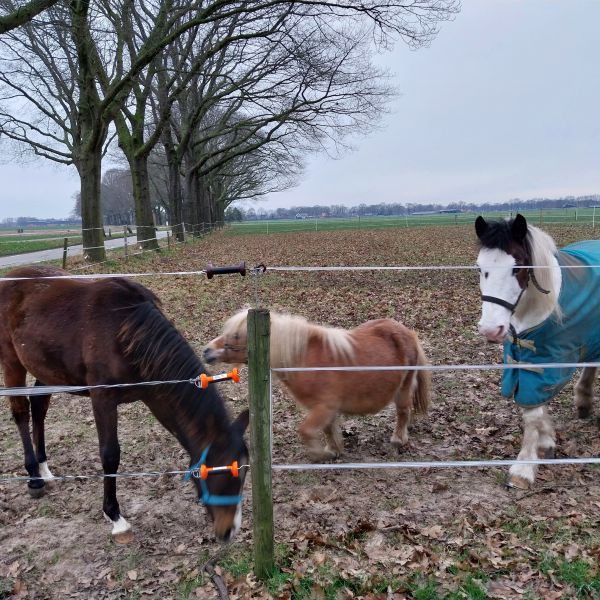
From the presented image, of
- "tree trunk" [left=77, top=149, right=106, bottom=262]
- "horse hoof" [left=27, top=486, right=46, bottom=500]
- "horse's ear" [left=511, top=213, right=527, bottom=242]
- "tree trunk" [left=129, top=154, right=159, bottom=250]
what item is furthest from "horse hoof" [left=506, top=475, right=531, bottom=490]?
"tree trunk" [left=129, top=154, right=159, bottom=250]

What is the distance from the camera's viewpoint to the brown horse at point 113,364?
315 centimetres

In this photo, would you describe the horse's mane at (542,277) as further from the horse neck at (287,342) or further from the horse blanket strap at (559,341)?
the horse neck at (287,342)

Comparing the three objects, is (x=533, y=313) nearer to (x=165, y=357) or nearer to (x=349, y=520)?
(x=349, y=520)

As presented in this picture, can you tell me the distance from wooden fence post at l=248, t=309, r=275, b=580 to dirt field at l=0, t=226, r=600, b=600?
0.65ft

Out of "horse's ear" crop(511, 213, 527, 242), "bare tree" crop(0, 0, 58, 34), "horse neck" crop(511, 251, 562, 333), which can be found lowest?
"horse neck" crop(511, 251, 562, 333)

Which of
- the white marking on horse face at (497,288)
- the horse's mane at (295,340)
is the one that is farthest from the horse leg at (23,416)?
the white marking on horse face at (497,288)

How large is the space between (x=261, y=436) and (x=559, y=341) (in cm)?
255

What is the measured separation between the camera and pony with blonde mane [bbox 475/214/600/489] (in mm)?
3674

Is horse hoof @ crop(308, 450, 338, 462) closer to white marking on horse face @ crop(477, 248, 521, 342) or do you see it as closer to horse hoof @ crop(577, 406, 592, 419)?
white marking on horse face @ crop(477, 248, 521, 342)

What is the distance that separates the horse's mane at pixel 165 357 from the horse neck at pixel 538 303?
2395 millimetres

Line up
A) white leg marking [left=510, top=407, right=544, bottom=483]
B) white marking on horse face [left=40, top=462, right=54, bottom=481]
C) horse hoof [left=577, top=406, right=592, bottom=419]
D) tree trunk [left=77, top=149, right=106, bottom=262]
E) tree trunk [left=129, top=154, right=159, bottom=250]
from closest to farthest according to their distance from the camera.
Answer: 1. white leg marking [left=510, top=407, right=544, bottom=483]
2. white marking on horse face [left=40, top=462, right=54, bottom=481]
3. horse hoof [left=577, top=406, right=592, bottom=419]
4. tree trunk [left=77, top=149, right=106, bottom=262]
5. tree trunk [left=129, top=154, right=159, bottom=250]

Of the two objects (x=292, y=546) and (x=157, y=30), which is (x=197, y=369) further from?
(x=157, y=30)

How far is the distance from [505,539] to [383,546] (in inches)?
31.1

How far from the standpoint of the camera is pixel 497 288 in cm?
365
